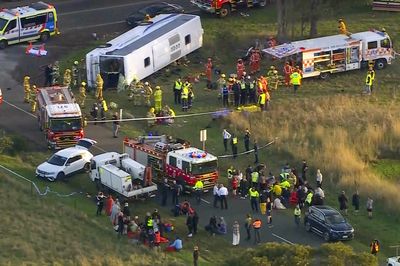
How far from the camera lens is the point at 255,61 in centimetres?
6475

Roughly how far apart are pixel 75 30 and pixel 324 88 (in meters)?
16.8

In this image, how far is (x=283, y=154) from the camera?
178 feet

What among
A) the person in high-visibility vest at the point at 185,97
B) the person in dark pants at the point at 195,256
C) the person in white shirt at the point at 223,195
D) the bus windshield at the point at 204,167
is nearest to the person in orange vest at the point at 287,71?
the person in high-visibility vest at the point at 185,97

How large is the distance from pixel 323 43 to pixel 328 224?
20603 millimetres

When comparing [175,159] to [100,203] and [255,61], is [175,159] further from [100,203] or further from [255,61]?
[255,61]

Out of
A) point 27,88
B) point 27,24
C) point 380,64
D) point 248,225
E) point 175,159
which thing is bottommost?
point 380,64

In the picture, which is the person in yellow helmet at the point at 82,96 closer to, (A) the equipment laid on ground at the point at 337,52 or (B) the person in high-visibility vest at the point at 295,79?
(A) the equipment laid on ground at the point at 337,52

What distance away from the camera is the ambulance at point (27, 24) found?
66562 millimetres

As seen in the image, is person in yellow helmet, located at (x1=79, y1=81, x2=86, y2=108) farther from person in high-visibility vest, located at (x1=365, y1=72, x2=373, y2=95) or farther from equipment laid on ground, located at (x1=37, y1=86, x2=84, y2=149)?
person in high-visibility vest, located at (x1=365, y1=72, x2=373, y2=95)

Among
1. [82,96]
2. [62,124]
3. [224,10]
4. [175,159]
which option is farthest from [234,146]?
[224,10]

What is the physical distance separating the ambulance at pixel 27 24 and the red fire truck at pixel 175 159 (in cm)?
1774

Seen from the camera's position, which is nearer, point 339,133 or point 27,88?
point 339,133

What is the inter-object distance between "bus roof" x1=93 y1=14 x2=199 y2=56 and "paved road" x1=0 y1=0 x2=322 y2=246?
4502 millimetres

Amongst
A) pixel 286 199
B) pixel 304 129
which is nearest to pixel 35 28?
pixel 304 129
